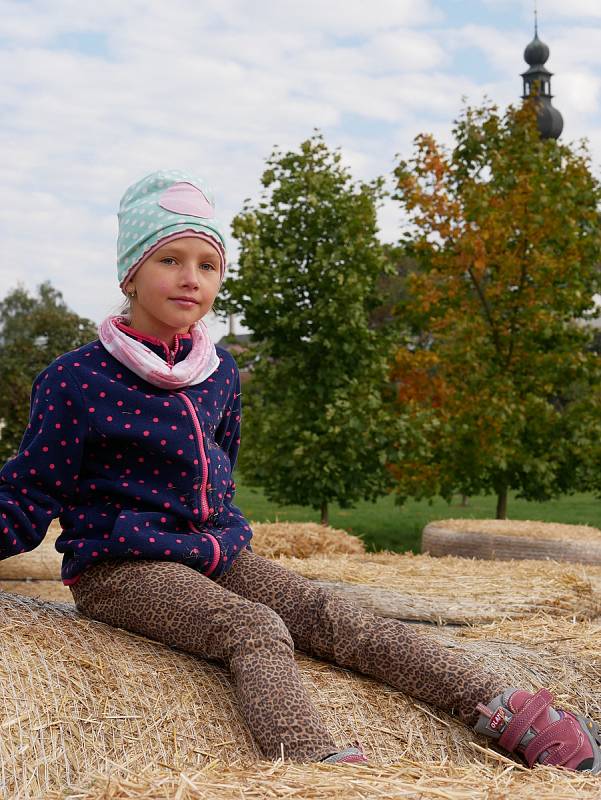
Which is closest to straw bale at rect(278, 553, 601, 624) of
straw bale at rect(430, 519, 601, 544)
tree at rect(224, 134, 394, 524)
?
straw bale at rect(430, 519, 601, 544)

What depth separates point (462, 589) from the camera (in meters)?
4.61

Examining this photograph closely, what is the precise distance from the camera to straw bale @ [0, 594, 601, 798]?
8.10 ft

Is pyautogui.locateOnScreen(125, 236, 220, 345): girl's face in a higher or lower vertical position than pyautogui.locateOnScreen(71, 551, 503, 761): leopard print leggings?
higher

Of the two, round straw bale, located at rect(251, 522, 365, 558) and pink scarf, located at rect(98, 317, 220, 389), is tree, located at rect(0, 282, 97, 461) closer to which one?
round straw bale, located at rect(251, 522, 365, 558)

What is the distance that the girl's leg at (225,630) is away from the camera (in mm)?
2590

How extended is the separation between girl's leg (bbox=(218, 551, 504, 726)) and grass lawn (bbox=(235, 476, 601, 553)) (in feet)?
27.1

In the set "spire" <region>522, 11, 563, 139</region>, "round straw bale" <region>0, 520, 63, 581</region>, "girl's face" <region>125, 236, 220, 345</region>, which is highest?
"spire" <region>522, 11, 563, 139</region>

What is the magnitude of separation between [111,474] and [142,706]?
753mm

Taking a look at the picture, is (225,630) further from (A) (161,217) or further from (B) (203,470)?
(A) (161,217)

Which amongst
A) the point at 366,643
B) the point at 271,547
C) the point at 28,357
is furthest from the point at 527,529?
the point at 28,357

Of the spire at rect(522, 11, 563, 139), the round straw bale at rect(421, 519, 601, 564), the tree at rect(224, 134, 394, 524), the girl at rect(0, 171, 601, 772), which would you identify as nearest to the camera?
the girl at rect(0, 171, 601, 772)

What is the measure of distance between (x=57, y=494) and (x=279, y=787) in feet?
4.67

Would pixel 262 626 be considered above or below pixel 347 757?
above

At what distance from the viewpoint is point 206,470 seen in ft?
10.5
